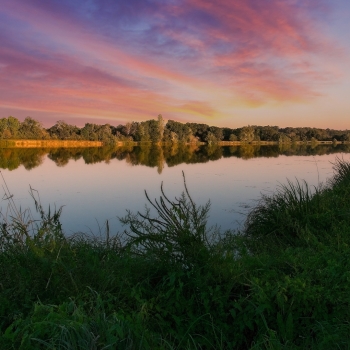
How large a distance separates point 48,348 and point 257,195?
1350 cm

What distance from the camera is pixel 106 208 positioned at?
12.5 metres

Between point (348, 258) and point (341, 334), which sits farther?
point (348, 258)

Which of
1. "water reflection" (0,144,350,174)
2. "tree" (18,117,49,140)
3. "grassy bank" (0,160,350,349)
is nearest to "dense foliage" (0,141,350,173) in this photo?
"water reflection" (0,144,350,174)

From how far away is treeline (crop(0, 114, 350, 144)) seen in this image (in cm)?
7406

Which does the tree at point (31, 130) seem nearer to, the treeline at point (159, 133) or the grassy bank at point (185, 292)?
the treeline at point (159, 133)

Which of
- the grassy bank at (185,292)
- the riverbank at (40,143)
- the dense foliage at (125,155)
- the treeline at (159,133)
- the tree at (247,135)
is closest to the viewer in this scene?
the grassy bank at (185,292)

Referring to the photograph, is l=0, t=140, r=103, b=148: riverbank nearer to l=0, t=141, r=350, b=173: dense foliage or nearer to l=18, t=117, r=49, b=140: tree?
l=0, t=141, r=350, b=173: dense foliage

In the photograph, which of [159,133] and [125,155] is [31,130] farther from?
[125,155]

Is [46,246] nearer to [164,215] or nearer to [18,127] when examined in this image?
[164,215]

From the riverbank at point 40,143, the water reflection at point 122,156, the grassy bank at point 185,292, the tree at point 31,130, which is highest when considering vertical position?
the tree at point 31,130

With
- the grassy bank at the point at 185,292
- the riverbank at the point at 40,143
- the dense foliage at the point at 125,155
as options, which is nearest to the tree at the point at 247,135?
the riverbank at the point at 40,143

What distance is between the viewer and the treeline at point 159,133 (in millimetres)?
74062

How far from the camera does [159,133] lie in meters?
94.5

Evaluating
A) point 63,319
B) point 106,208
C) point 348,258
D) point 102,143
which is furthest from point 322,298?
point 102,143
